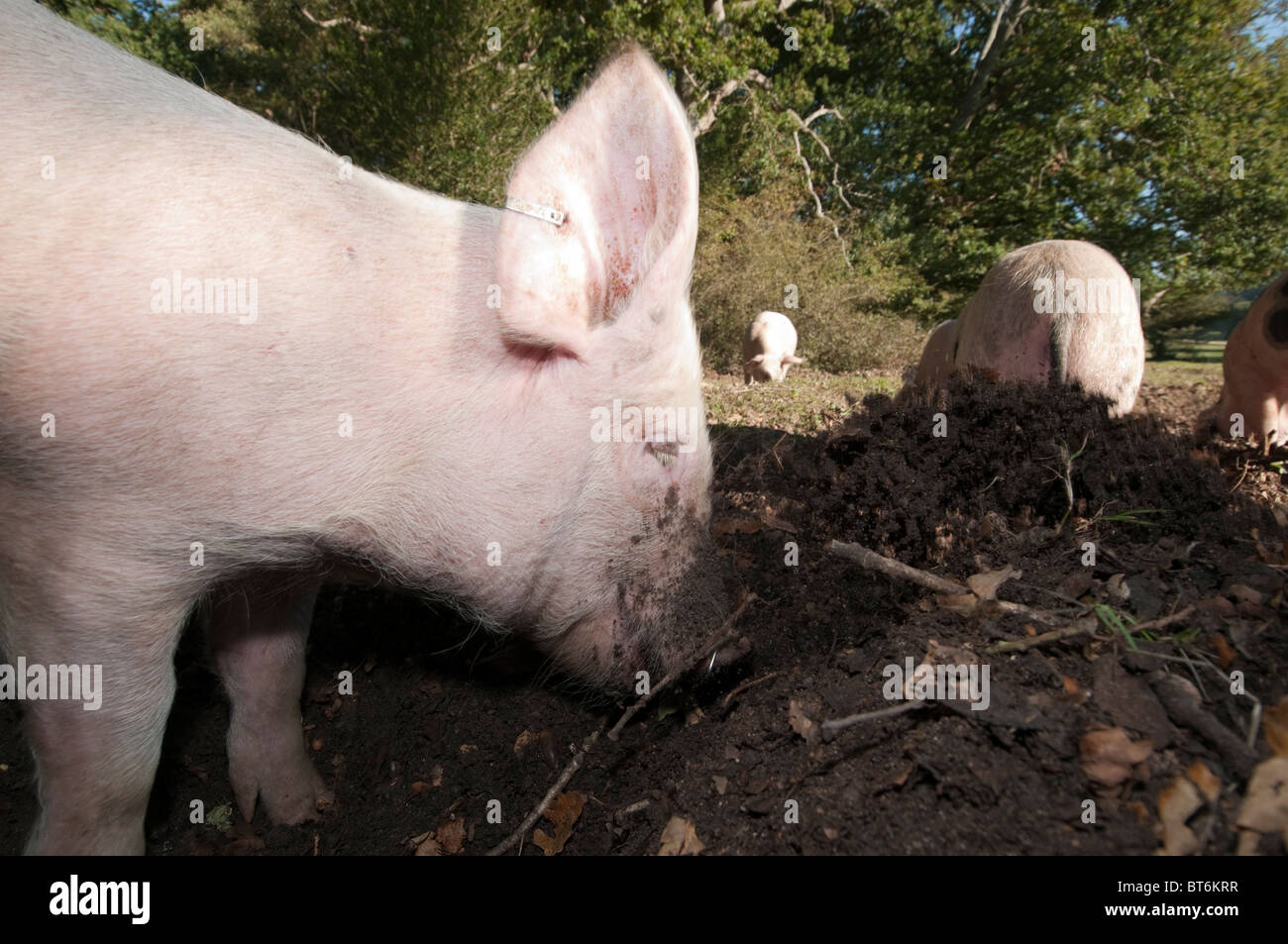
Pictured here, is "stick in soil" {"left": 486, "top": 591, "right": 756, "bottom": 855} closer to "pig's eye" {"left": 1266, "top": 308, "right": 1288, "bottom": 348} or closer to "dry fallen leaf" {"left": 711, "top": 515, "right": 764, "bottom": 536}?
"dry fallen leaf" {"left": 711, "top": 515, "right": 764, "bottom": 536}

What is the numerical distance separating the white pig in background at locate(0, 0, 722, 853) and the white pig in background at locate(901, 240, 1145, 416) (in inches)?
121

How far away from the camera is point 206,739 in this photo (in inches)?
124

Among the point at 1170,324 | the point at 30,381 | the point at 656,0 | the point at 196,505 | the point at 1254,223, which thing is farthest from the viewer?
the point at 1170,324

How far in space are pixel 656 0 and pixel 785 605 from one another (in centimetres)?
1654

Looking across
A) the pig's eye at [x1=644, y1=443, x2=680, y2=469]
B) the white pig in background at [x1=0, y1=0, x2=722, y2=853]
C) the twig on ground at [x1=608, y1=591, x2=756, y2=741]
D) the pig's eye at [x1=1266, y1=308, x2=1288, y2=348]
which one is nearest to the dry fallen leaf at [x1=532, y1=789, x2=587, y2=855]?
the twig on ground at [x1=608, y1=591, x2=756, y2=741]

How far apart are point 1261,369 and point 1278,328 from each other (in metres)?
0.31

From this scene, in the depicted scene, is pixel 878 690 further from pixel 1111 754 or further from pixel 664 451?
pixel 664 451

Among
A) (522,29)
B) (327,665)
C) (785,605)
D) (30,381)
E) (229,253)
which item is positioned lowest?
(327,665)

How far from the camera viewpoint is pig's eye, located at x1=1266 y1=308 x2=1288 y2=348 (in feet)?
18.0

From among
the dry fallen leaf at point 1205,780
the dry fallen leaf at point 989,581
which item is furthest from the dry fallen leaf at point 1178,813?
the dry fallen leaf at point 989,581

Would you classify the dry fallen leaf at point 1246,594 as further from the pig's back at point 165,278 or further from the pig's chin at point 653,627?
the pig's back at point 165,278

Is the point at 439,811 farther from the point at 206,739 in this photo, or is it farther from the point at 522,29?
the point at 522,29

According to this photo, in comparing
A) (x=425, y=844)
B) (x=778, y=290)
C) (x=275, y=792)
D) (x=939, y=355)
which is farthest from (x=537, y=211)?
(x=778, y=290)
